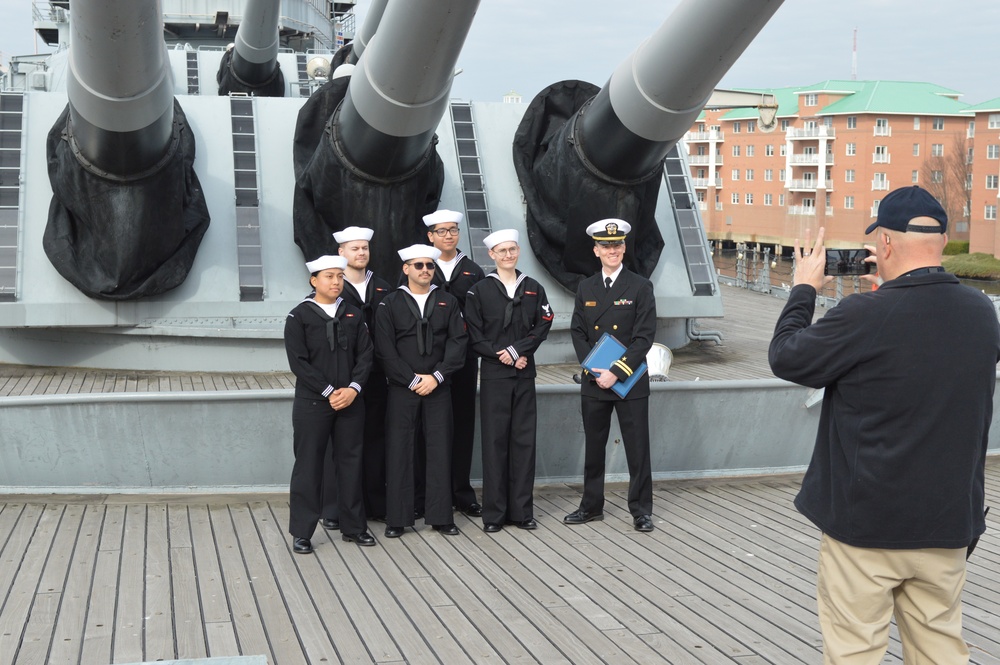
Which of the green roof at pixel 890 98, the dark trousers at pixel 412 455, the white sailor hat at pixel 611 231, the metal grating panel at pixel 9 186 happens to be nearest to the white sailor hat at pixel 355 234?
the dark trousers at pixel 412 455

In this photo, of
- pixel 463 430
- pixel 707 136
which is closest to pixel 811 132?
pixel 707 136

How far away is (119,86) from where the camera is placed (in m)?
5.31

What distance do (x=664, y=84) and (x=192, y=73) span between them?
6.48 meters

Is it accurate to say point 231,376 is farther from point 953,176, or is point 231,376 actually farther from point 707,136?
point 707,136

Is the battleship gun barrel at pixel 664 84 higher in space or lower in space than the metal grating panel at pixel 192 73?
lower

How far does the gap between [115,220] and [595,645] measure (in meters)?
3.98

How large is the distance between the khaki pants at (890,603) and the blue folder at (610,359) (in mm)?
2157

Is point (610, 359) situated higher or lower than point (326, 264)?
lower

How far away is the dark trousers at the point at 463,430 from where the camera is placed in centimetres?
491

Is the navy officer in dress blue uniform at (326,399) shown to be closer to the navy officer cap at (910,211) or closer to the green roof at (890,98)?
the navy officer cap at (910,211)

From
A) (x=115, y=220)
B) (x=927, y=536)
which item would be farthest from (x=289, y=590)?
(x=115, y=220)

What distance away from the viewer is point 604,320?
4840 mm

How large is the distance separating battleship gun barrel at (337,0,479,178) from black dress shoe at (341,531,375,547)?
2.00 m

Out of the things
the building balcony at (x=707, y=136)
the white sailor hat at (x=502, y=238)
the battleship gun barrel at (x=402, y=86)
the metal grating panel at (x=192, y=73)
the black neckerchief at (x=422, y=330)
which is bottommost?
the black neckerchief at (x=422, y=330)
